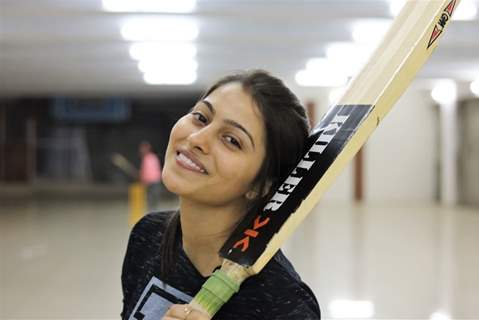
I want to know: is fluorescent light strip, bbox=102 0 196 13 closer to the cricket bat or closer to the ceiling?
the ceiling

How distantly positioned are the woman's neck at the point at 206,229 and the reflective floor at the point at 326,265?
3949 millimetres

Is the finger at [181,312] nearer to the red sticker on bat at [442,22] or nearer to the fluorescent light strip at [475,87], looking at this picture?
the red sticker on bat at [442,22]

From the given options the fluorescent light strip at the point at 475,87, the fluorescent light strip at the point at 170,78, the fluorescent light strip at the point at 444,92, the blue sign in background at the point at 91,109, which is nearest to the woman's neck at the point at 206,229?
the fluorescent light strip at the point at 170,78

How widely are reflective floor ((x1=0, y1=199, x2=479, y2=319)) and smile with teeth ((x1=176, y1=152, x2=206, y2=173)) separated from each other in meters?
4.12

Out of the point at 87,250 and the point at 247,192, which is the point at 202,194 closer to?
the point at 247,192

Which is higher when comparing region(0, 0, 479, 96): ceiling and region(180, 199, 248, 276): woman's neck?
region(0, 0, 479, 96): ceiling

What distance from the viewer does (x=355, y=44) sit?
1112 centimetres

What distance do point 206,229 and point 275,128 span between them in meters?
0.26

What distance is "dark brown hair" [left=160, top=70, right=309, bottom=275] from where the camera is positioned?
4.01 ft

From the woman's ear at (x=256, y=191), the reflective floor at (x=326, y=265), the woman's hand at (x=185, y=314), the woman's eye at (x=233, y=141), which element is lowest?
the reflective floor at (x=326, y=265)

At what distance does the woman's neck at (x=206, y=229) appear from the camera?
1286mm

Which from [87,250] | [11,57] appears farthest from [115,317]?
[11,57]

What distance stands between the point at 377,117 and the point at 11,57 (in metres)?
13.2

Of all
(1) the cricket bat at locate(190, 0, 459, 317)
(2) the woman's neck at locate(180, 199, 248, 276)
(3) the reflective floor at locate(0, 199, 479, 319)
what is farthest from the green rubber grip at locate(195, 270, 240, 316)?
(3) the reflective floor at locate(0, 199, 479, 319)
